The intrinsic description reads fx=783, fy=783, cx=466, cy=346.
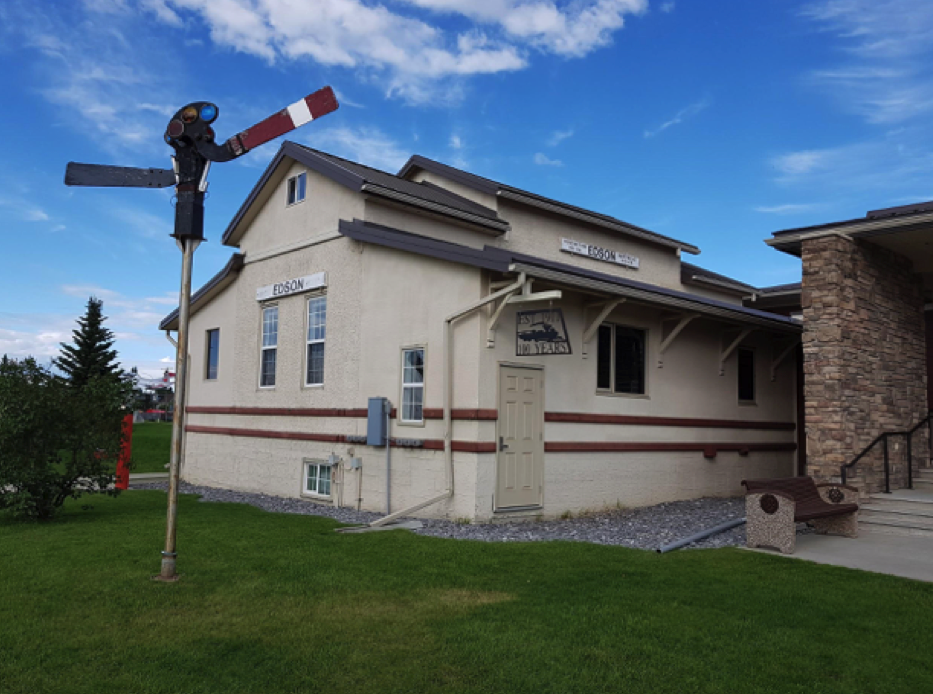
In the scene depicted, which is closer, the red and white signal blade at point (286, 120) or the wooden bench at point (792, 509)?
the red and white signal blade at point (286, 120)

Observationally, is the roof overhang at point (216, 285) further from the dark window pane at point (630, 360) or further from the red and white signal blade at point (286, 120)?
the red and white signal blade at point (286, 120)

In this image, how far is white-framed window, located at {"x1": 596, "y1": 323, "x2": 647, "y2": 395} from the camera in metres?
12.9

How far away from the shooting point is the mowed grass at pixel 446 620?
16.0 ft

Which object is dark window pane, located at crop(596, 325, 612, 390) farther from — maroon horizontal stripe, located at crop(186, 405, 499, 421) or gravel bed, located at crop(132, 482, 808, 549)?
maroon horizontal stripe, located at crop(186, 405, 499, 421)

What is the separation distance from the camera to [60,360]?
6119cm

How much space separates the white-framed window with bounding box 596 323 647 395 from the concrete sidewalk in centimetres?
390

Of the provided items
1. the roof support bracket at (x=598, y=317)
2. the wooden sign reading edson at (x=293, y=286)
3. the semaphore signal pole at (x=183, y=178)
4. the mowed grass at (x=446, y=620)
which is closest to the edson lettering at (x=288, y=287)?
the wooden sign reading edson at (x=293, y=286)

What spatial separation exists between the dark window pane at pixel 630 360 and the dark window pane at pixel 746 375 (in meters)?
3.53

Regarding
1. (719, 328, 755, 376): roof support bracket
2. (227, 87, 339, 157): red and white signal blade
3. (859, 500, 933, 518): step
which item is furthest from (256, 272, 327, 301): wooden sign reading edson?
(859, 500, 933, 518): step

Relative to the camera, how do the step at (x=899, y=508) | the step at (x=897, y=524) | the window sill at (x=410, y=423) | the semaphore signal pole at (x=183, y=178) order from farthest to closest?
the window sill at (x=410, y=423) → the step at (x=899, y=508) → the step at (x=897, y=524) → the semaphore signal pole at (x=183, y=178)

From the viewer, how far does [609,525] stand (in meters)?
11.2

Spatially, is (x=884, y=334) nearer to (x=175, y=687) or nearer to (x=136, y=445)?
(x=175, y=687)

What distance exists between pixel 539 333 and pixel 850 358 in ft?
14.5

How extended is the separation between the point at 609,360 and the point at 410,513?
13.6 ft
